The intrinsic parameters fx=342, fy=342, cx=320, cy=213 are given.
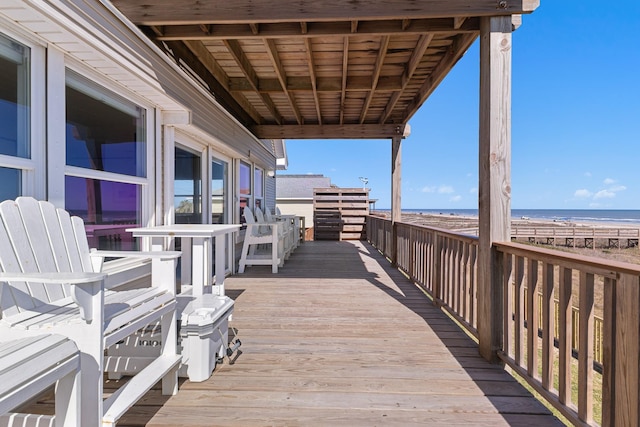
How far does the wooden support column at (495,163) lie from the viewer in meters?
2.34

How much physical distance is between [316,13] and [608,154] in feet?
270

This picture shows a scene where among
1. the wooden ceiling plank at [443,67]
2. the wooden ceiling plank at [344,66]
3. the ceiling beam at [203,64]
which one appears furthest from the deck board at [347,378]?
the ceiling beam at [203,64]

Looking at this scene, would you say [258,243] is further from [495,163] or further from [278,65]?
[495,163]

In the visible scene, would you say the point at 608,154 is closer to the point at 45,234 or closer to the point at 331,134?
the point at 331,134

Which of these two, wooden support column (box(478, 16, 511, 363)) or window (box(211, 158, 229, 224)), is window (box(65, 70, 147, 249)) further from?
wooden support column (box(478, 16, 511, 363))

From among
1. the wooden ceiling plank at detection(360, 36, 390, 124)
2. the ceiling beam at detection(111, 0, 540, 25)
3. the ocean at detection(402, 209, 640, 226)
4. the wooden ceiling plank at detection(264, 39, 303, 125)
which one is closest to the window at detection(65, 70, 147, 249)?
the ceiling beam at detection(111, 0, 540, 25)

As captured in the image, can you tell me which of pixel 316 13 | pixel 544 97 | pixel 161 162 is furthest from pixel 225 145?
pixel 544 97

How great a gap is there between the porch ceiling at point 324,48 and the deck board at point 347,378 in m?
2.43

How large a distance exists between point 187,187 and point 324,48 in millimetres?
2164

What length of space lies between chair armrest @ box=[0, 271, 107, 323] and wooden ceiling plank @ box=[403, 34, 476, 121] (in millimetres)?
3253

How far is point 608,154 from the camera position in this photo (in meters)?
64.1

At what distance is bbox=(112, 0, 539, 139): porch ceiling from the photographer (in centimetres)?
253

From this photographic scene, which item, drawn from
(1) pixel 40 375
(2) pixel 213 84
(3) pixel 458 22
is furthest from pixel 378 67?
(1) pixel 40 375

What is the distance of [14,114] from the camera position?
176 cm
